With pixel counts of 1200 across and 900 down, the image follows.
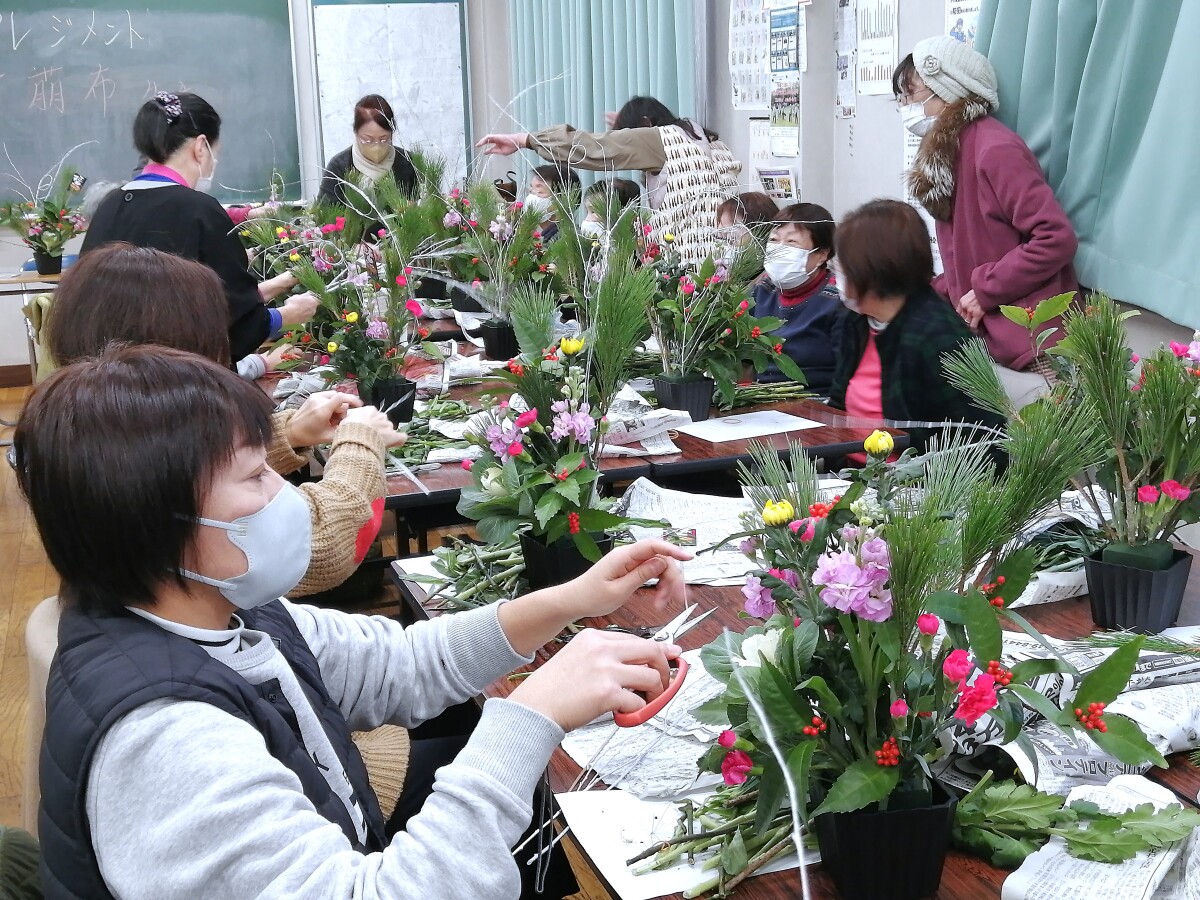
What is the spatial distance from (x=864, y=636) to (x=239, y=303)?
8.56 ft

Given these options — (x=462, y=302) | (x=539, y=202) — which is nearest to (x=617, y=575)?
(x=462, y=302)

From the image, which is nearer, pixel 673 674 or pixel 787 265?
pixel 673 674

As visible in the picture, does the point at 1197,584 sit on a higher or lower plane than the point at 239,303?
lower

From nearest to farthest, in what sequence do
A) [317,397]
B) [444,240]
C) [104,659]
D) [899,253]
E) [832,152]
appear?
[104,659] < [317,397] < [899,253] < [444,240] < [832,152]

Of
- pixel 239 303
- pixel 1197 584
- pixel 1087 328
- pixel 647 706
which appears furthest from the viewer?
pixel 239 303

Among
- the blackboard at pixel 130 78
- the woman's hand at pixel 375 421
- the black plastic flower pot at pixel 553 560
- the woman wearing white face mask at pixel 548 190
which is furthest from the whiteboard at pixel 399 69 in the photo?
the black plastic flower pot at pixel 553 560

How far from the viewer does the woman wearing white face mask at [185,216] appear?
3184mm

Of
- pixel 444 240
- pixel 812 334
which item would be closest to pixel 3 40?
pixel 444 240

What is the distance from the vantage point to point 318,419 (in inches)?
87.2

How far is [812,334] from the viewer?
11.6ft

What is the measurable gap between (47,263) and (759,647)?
594 cm

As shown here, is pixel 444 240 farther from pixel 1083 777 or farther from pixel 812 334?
pixel 1083 777

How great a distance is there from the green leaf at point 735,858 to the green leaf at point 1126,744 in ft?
1.02

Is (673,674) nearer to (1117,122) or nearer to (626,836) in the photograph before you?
(626,836)
